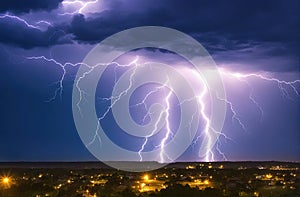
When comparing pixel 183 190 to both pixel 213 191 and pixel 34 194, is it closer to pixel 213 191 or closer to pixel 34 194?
pixel 213 191

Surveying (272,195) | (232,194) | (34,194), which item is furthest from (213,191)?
(34,194)

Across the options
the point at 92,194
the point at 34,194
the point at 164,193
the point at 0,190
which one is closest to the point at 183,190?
the point at 164,193

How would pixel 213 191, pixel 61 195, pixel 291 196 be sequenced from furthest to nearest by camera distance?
pixel 61 195
pixel 213 191
pixel 291 196

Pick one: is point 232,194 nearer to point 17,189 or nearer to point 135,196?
point 135,196

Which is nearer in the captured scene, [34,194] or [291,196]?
[291,196]

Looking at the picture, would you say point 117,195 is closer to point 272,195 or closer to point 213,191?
point 213,191

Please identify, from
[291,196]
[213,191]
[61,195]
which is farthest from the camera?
[61,195]

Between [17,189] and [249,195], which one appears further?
[17,189]

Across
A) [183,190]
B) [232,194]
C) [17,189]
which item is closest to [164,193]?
[183,190]
